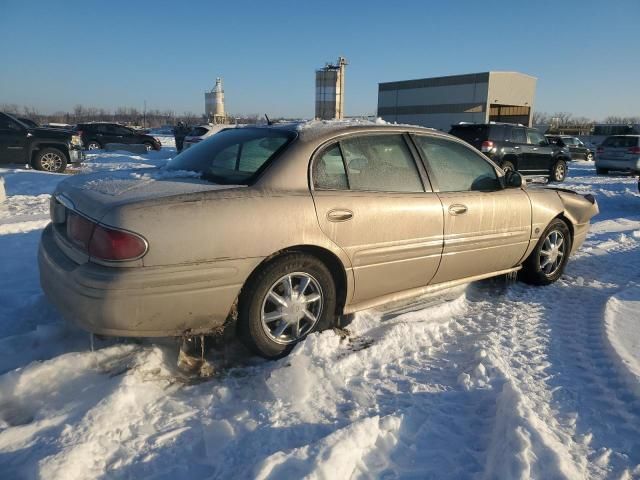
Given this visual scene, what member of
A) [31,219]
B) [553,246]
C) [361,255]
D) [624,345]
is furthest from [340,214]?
[31,219]

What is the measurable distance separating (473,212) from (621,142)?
17410mm

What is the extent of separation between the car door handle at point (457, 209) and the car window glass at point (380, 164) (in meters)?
0.31

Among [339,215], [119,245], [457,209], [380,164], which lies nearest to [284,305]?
[339,215]

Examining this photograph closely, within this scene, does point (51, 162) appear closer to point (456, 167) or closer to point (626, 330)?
point (456, 167)

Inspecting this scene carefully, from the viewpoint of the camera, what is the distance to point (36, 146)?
12.5 meters

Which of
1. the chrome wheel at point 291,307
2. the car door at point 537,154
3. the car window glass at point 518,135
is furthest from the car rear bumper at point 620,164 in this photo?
the chrome wheel at point 291,307

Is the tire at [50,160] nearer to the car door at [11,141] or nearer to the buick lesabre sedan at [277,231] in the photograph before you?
the car door at [11,141]

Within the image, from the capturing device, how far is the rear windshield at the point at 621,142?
17.3 metres

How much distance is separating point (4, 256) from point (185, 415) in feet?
11.9

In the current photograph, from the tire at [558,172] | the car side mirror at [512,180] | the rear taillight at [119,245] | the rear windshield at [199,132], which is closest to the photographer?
the rear taillight at [119,245]

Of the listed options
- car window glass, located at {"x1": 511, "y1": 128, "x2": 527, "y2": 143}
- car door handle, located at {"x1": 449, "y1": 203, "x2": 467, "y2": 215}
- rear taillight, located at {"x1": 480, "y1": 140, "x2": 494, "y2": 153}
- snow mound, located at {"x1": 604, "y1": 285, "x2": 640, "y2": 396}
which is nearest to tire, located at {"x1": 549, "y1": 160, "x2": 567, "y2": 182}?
car window glass, located at {"x1": 511, "y1": 128, "x2": 527, "y2": 143}

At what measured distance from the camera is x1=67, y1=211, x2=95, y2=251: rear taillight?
2590 mm

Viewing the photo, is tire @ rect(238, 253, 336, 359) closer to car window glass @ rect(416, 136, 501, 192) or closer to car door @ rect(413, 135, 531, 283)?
car door @ rect(413, 135, 531, 283)

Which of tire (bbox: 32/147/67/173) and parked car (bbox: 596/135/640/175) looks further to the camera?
parked car (bbox: 596/135/640/175)
